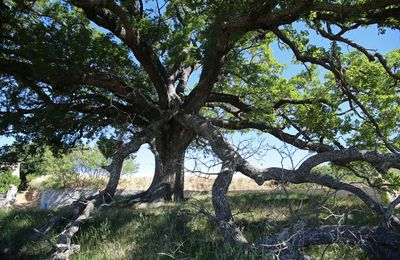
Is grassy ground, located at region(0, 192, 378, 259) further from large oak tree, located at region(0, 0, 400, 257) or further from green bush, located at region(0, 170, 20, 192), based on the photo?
green bush, located at region(0, 170, 20, 192)

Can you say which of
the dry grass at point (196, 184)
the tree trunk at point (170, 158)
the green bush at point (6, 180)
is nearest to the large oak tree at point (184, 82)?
the tree trunk at point (170, 158)

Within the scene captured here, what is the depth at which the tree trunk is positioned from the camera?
1323 centimetres

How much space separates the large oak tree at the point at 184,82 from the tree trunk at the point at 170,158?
0.04 meters

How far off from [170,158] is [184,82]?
10.4 ft

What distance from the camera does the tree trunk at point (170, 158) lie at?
13234 mm

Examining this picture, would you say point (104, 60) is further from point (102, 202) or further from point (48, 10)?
point (102, 202)

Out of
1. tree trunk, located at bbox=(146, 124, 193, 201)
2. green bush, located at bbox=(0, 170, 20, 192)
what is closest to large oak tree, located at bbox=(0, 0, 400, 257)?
tree trunk, located at bbox=(146, 124, 193, 201)

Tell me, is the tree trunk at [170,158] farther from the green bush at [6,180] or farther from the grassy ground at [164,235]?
the green bush at [6,180]

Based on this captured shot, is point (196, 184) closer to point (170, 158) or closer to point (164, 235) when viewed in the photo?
point (170, 158)

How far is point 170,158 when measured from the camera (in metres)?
13.4

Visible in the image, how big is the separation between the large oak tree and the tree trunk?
0.14 feet

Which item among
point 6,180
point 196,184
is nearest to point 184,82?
point 196,184

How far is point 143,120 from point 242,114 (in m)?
4.10

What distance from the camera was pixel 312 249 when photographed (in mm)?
6145
